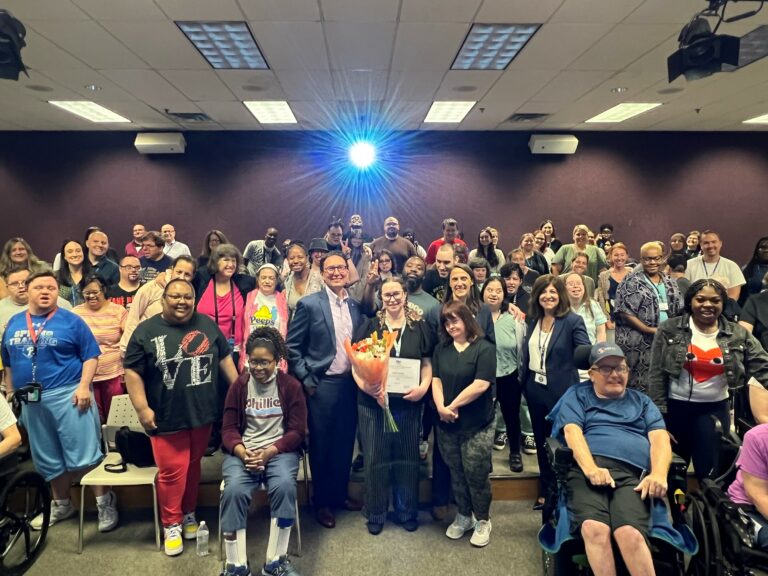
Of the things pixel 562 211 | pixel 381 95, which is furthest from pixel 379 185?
pixel 562 211

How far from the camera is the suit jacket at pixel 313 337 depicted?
2660 millimetres

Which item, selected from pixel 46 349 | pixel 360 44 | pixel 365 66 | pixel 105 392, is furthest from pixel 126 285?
Answer: pixel 365 66

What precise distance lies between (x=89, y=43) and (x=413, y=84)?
3.12m

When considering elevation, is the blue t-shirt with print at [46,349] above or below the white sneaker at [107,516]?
above

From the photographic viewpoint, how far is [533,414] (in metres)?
2.85

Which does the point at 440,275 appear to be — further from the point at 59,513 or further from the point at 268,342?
the point at 59,513

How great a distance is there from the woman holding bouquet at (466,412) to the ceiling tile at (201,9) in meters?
2.81

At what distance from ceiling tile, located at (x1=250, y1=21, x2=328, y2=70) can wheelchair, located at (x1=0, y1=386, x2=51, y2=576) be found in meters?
3.15

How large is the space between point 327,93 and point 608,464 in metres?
4.80

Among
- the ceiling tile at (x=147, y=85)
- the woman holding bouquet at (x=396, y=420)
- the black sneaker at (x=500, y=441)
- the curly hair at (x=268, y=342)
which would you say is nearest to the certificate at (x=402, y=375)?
the woman holding bouquet at (x=396, y=420)

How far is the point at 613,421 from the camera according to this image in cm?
224

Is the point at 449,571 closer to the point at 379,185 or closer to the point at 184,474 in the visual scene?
the point at 184,474

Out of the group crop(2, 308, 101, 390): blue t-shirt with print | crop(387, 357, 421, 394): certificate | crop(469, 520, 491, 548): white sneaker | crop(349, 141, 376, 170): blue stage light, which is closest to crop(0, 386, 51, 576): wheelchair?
crop(2, 308, 101, 390): blue t-shirt with print

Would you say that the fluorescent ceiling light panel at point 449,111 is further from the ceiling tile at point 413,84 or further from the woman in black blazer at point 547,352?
the woman in black blazer at point 547,352
